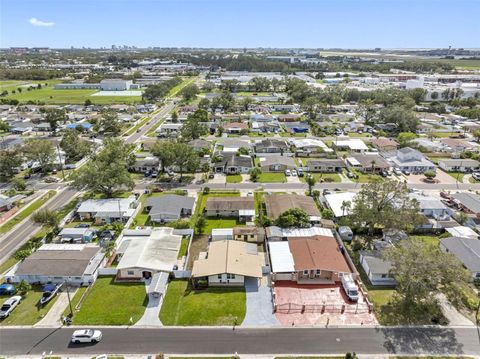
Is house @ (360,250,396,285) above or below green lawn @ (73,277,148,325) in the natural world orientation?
above

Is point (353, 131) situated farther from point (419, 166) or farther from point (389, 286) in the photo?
point (389, 286)

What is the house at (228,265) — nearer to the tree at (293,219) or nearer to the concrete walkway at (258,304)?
the concrete walkway at (258,304)

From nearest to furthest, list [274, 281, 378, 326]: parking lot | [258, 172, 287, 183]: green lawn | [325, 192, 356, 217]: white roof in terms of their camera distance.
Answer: [274, 281, 378, 326]: parking lot < [325, 192, 356, 217]: white roof < [258, 172, 287, 183]: green lawn

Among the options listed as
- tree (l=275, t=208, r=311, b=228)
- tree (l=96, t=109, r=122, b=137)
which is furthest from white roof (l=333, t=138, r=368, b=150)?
tree (l=96, t=109, r=122, b=137)

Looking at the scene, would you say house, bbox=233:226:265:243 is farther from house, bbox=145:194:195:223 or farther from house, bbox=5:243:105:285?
house, bbox=5:243:105:285

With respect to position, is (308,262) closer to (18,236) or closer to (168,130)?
(18,236)

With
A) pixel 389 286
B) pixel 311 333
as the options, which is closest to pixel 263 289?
pixel 311 333

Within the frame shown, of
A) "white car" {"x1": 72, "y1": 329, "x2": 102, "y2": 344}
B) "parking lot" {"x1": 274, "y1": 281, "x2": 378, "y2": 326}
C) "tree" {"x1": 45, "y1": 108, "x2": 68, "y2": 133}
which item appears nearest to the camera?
"white car" {"x1": 72, "y1": 329, "x2": 102, "y2": 344}
